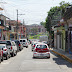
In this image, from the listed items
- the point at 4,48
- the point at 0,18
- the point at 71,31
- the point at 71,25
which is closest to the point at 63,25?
the point at 71,31

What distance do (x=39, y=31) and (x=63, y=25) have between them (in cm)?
16396

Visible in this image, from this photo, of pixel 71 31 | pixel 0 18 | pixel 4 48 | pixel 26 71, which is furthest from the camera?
pixel 0 18

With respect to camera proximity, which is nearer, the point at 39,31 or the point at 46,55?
the point at 46,55

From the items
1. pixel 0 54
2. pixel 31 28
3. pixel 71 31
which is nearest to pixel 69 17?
pixel 71 31

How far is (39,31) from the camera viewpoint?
197 meters

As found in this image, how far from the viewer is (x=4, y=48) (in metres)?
21.0

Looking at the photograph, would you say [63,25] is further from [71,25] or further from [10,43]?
[10,43]

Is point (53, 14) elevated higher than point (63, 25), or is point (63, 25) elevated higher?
point (53, 14)

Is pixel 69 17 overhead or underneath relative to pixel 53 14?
underneath

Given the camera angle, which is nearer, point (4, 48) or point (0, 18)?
point (4, 48)

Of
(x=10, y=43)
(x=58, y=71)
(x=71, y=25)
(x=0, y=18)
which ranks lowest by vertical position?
(x=58, y=71)

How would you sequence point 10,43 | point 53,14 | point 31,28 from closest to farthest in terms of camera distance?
1. point 10,43
2. point 53,14
3. point 31,28

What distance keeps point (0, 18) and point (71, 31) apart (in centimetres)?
3163

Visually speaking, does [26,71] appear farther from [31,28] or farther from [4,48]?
[31,28]
